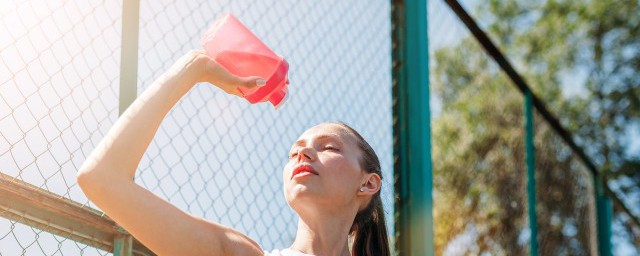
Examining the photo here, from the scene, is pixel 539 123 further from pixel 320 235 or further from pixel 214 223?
pixel 214 223

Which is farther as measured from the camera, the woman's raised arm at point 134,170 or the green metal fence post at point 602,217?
the green metal fence post at point 602,217

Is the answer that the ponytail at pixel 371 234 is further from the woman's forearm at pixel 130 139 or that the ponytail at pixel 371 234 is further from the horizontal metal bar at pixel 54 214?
the woman's forearm at pixel 130 139

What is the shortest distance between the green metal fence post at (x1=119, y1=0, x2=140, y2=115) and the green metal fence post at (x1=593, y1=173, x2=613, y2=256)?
3.82 meters

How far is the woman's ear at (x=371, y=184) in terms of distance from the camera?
8.65ft

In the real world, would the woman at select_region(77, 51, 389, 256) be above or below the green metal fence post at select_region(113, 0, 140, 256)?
below

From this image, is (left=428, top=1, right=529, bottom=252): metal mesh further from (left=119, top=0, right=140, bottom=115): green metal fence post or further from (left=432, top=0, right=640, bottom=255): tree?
(left=119, top=0, right=140, bottom=115): green metal fence post

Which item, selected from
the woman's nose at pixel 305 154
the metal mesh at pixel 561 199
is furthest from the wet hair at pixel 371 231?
the metal mesh at pixel 561 199

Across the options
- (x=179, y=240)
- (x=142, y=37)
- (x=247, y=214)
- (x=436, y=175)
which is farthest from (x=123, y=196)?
(x=436, y=175)

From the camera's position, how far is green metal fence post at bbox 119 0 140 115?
230 centimetres

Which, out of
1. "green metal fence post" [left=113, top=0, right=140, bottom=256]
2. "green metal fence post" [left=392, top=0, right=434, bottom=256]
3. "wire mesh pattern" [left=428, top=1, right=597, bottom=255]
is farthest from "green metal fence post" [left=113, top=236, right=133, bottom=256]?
"wire mesh pattern" [left=428, top=1, right=597, bottom=255]

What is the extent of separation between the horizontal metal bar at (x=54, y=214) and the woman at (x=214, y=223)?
227 millimetres

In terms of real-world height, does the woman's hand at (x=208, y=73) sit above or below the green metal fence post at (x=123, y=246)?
above

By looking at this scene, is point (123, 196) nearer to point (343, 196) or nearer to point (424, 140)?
point (343, 196)

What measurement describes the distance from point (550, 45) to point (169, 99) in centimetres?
1161
